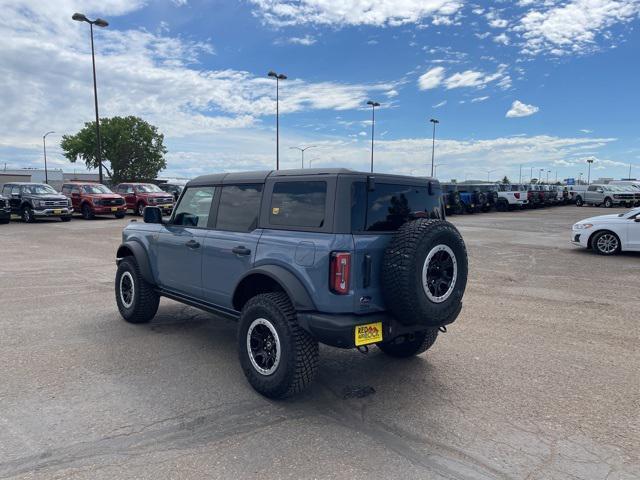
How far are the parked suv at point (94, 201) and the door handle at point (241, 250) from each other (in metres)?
22.0

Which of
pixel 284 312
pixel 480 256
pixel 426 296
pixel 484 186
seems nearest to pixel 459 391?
pixel 426 296

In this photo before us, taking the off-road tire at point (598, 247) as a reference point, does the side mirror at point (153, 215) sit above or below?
above

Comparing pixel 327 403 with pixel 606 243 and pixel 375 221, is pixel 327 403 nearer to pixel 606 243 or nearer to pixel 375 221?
pixel 375 221

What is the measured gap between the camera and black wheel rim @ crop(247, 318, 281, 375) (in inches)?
154

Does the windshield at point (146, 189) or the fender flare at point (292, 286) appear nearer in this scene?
the fender flare at point (292, 286)

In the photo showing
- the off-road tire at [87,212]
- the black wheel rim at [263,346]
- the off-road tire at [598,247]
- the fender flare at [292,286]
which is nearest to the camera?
the fender flare at [292,286]

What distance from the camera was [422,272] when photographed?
12.0 feet

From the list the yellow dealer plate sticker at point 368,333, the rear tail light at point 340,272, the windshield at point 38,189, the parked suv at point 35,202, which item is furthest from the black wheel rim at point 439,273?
the windshield at point 38,189

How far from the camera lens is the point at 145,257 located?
5.81 meters

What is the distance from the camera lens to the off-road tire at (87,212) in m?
24.5

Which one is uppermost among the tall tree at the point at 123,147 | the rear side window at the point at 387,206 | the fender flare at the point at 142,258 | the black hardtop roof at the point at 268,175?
the tall tree at the point at 123,147

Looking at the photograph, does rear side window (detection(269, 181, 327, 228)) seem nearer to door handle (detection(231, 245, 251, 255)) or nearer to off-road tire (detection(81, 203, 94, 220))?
door handle (detection(231, 245, 251, 255))

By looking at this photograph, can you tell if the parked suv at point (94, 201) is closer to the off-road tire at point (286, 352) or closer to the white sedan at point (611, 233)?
the white sedan at point (611, 233)

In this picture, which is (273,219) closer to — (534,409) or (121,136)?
(534,409)
